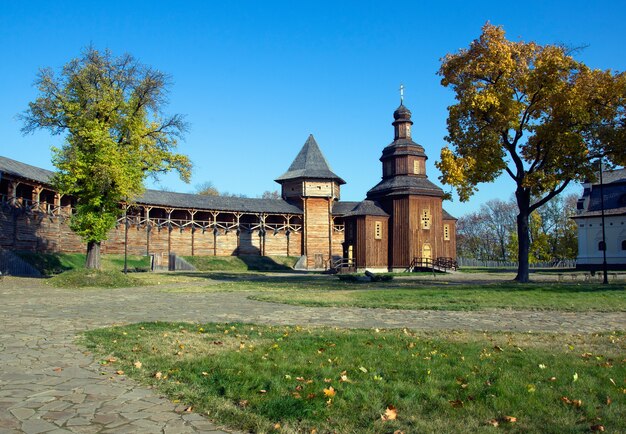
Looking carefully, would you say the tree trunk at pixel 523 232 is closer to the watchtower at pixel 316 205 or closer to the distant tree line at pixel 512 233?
the watchtower at pixel 316 205

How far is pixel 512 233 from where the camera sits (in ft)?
261

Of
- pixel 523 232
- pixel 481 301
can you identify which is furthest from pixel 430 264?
pixel 481 301

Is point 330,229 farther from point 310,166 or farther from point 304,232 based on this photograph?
point 310,166

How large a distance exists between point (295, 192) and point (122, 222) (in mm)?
19209

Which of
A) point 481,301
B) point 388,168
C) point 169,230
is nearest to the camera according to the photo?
point 481,301

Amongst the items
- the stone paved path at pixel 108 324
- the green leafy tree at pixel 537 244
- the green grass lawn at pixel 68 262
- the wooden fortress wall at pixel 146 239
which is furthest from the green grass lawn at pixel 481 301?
the green leafy tree at pixel 537 244

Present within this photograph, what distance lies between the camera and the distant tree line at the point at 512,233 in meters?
72.8

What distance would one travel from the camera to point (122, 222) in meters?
48.5

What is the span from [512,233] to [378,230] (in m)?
41.5

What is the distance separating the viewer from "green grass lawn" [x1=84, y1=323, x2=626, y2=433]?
4.70 m

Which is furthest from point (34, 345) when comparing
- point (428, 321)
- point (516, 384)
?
point (428, 321)

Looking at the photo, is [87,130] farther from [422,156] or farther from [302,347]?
[422,156]

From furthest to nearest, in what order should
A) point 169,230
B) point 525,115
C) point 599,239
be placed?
point 599,239
point 169,230
point 525,115

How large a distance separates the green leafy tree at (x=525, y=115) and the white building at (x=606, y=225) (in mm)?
29580
